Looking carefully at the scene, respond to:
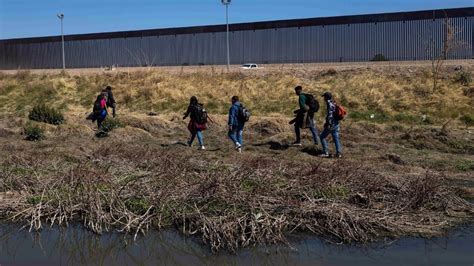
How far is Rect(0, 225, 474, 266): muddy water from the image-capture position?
7.43 m

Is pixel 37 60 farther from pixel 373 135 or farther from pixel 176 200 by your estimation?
pixel 176 200

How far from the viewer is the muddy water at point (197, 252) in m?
7.43

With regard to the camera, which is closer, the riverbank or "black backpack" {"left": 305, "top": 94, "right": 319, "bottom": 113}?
the riverbank

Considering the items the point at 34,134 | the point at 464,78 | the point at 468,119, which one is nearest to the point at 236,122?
the point at 34,134

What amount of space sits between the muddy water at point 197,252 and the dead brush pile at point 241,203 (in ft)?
0.63

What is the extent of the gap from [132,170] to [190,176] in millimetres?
1333

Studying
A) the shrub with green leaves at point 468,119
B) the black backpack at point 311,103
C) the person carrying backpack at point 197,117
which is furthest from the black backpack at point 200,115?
the shrub with green leaves at point 468,119

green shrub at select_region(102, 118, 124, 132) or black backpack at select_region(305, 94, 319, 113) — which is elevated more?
black backpack at select_region(305, 94, 319, 113)

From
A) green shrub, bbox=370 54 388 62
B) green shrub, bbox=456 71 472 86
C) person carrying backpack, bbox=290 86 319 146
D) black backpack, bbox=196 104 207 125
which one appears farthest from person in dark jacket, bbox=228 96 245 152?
green shrub, bbox=370 54 388 62

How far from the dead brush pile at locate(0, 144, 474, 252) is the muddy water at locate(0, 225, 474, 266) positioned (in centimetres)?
19

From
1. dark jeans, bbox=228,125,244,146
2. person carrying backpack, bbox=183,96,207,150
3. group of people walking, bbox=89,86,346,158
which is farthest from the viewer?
person carrying backpack, bbox=183,96,207,150

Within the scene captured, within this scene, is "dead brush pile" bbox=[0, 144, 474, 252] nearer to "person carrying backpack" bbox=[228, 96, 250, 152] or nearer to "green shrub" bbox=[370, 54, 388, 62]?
"person carrying backpack" bbox=[228, 96, 250, 152]

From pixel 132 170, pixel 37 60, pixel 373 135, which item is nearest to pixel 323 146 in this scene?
pixel 373 135

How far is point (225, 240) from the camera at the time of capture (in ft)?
25.7
